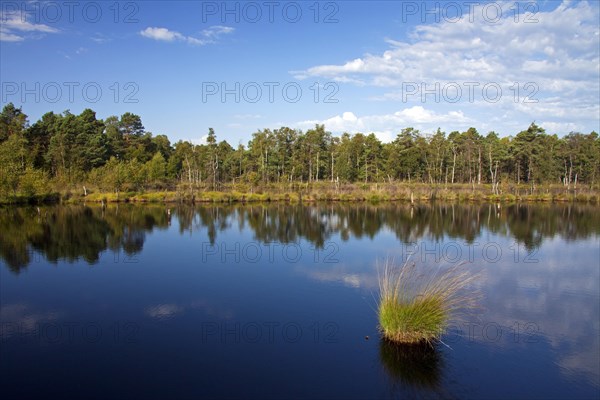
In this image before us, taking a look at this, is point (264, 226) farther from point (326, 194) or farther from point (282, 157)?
point (282, 157)

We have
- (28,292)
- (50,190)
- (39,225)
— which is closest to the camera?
(28,292)

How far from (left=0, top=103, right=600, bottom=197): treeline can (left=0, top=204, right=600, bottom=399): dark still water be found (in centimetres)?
3530

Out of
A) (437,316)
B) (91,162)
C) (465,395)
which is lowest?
(465,395)

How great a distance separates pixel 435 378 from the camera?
7.84 metres

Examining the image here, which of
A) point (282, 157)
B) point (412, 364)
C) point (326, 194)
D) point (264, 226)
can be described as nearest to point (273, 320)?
point (412, 364)

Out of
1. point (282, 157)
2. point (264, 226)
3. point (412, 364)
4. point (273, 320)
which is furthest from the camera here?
point (282, 157)

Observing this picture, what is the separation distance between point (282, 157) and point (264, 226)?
3518 centimetres

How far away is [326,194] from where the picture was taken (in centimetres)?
5256

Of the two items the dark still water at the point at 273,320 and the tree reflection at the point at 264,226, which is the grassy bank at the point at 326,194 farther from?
the dark still water at the point at 273,320

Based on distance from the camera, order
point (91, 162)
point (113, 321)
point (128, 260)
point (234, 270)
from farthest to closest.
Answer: point (91, 162) < point (128, 260) < point (234, 270) < point (113, 321)

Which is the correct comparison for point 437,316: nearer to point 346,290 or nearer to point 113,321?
point 346,290

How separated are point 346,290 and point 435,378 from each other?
5734 millimetres

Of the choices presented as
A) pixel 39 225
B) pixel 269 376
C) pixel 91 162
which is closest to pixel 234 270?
pixel 269 376

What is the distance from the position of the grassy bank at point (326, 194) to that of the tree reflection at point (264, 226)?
8.91 meters
